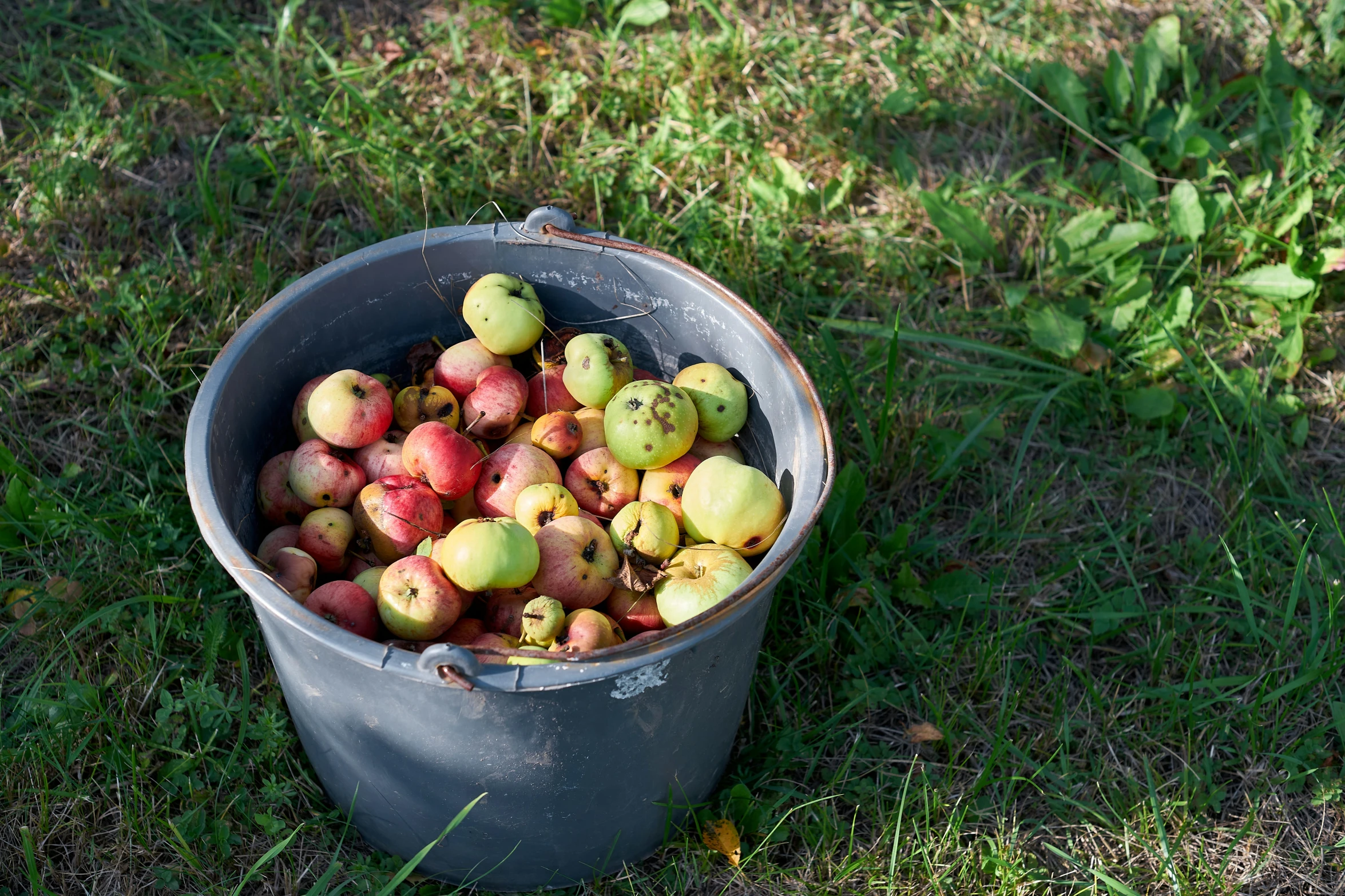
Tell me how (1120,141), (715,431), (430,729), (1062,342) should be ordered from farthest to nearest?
(1120,141)
(1062,342)
(715,431)
(430,729)

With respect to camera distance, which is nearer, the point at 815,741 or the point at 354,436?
the point at 354,436

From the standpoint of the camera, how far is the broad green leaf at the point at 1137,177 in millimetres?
3779

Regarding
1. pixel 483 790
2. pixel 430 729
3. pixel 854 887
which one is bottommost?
pixel 854 887

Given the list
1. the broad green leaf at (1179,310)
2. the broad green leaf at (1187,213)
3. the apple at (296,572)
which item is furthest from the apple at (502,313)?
the broad green leaf at (1187,213)

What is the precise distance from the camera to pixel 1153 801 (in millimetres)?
2467

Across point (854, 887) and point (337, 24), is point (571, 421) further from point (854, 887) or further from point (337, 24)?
point (337, 24)

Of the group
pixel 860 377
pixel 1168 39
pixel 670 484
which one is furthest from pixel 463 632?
pixel 1168 39

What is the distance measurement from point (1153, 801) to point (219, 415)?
93.0 inches

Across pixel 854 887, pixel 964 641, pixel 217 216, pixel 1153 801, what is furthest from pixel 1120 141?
pixel 217 216

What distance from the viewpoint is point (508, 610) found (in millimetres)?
2219

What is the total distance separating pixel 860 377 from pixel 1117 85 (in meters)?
1.72

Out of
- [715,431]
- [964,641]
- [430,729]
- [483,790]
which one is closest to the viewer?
[430,729]

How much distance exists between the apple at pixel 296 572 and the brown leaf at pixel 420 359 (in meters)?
0.68

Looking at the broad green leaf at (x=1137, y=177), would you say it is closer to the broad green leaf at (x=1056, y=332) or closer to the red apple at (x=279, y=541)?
the broad green leaf at (x=1056, y=332)
